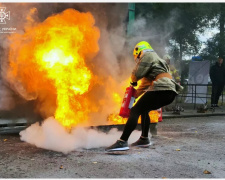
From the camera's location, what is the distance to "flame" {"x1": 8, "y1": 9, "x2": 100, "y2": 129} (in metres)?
5.98

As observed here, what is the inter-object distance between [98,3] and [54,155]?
4617 mm

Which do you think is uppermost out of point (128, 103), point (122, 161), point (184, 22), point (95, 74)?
point (184, 22)

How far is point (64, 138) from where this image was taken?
5410 millimetres

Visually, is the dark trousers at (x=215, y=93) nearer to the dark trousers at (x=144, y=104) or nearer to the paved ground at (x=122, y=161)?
the paved ground at (x=122, y=161)

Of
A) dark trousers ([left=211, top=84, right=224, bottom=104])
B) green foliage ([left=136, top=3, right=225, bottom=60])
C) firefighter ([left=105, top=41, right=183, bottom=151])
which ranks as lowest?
dark trousers ([left=211, top=84, right=224, bottom=104])

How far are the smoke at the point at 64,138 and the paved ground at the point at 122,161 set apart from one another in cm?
20

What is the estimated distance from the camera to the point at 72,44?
6273 millimetres

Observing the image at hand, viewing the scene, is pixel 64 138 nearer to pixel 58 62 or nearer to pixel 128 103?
pixel 128 103

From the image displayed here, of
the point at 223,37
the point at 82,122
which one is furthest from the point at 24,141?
the point at 223,37

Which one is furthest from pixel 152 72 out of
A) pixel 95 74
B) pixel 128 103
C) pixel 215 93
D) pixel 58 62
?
pixel 215 93

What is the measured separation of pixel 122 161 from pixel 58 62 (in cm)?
253

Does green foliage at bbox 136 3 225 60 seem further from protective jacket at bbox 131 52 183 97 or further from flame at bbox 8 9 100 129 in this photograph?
protective jacket at bbox 131 52 183 97

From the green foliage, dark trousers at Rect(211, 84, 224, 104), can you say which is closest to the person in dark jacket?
dark trousers at Rect(211, 84, 224, 104)

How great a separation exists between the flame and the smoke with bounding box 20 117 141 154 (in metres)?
0.26
